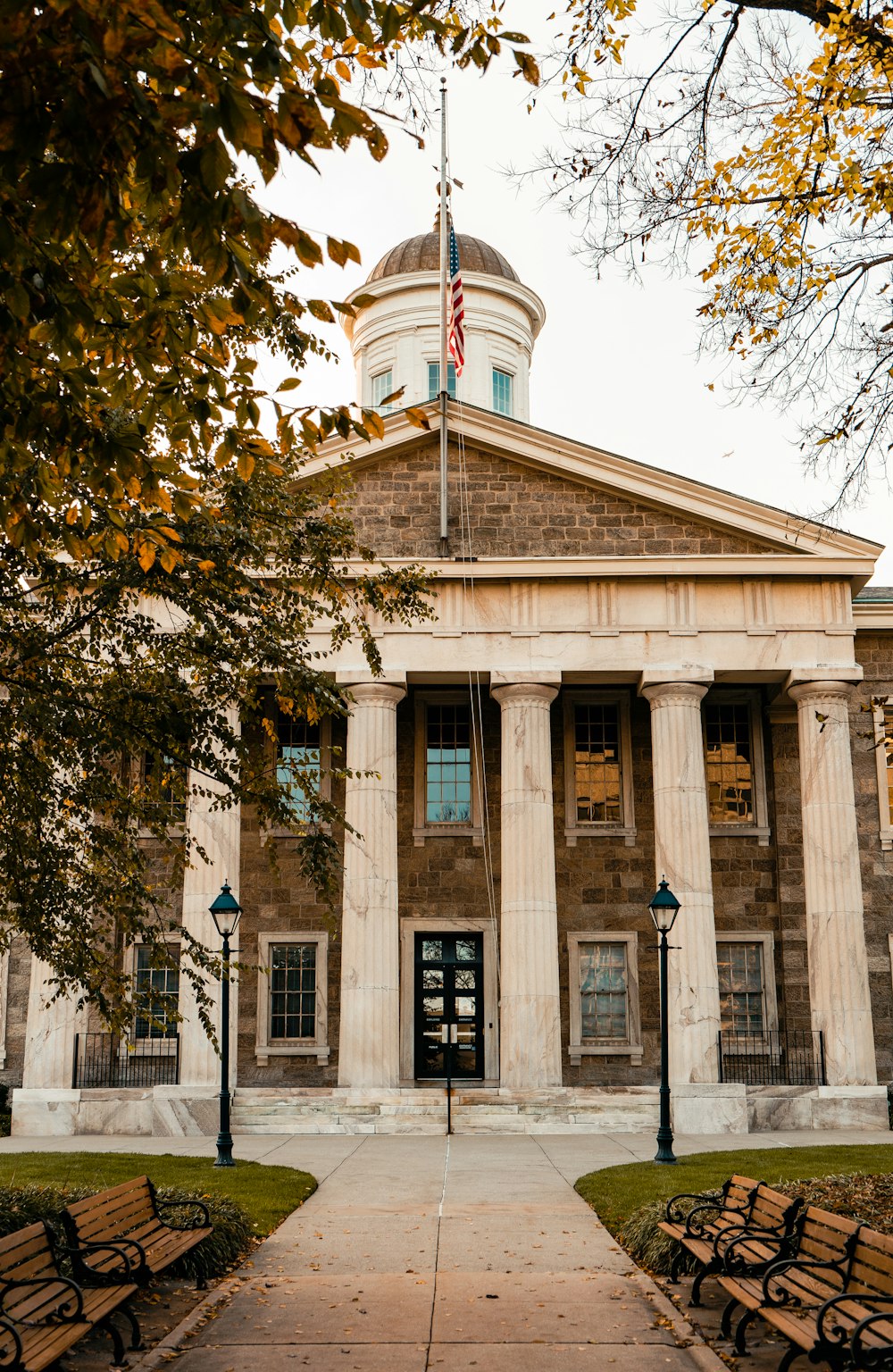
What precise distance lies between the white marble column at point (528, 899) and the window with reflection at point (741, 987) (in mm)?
4505

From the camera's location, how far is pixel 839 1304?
794 centimetres

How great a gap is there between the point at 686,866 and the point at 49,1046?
12.4m

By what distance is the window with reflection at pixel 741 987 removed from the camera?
29.8m

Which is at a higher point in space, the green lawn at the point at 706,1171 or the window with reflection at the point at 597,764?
the window with reflection at the point at 597,764

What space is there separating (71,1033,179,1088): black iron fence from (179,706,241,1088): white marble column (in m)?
1.45

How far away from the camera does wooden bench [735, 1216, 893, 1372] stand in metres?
7.21

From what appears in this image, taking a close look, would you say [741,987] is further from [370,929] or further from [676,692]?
[370,929]

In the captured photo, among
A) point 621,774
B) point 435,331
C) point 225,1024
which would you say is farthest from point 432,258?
point 225,1024

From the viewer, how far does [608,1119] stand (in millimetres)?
25281

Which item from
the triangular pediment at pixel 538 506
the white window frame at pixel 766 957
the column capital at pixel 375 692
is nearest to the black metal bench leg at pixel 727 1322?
the column capital at pixel 375 692

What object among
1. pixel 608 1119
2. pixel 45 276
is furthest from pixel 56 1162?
pixel 45 276

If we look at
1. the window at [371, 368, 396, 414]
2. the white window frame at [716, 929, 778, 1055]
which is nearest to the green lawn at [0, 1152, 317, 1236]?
the white window frame at [716, 929, 778, 1055]

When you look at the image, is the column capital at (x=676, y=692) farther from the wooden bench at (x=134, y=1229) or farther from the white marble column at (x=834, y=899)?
the wooden bench at (x=134, y=1229)

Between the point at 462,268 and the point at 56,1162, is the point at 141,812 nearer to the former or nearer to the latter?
the point at 56,1162
